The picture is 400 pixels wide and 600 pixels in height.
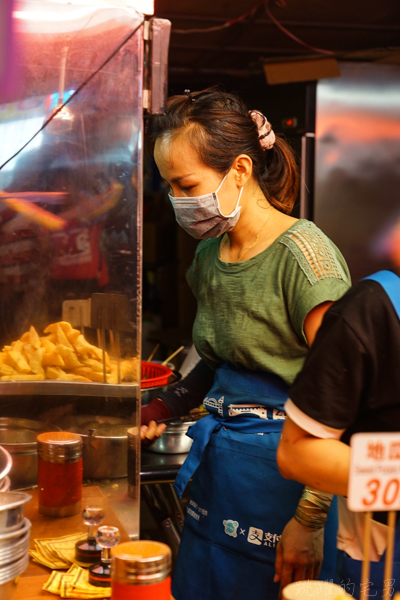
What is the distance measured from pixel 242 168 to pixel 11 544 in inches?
39.2

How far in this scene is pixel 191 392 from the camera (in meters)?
1.72

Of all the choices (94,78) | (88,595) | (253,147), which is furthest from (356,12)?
(88,595)

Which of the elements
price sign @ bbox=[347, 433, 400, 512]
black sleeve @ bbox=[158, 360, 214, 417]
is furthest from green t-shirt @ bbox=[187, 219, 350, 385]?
price sign @ bbox=[347, 433, 400, 512]

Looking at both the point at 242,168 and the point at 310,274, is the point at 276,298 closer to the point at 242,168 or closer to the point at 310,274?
the point at 310,274

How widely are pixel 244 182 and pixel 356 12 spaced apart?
265 centimetres

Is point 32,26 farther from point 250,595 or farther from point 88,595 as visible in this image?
point 250,595

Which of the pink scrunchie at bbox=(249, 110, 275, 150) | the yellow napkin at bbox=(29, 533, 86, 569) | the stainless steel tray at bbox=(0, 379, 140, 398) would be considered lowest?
the yellow napkin at bbox=(29, 533, 86, 569)

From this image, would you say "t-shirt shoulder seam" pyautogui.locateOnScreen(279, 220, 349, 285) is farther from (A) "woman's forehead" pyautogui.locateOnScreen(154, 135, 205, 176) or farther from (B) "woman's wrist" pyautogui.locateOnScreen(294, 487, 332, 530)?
(B) "woman's wrist" pyautogui.locateOnScreen(294, 487, 332, 530)

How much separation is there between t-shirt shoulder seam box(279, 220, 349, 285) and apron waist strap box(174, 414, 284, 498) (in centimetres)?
35

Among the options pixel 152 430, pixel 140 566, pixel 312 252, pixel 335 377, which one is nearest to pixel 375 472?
pixel 335 377

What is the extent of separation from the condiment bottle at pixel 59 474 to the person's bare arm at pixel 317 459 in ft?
1.31

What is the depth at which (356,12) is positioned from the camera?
3.58 metres

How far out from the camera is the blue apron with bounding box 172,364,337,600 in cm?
135

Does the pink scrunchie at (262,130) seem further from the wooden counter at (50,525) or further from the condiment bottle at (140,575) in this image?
the condiment bottle at (140,575)
